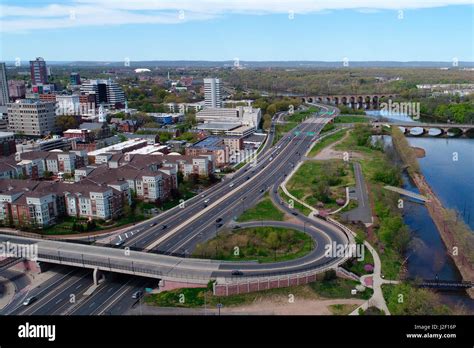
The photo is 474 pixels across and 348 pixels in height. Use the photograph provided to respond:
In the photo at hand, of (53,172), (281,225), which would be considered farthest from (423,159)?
(53,172)

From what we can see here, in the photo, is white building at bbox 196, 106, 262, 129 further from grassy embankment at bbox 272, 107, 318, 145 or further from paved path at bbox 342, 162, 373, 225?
paved path at bbox 342, 162, 373, 225

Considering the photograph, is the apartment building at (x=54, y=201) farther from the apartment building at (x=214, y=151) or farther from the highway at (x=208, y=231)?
the apartment building at (x=214, y=151)

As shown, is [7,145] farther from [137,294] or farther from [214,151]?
[137,294]

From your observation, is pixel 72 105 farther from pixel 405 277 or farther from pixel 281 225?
pixel 405 277

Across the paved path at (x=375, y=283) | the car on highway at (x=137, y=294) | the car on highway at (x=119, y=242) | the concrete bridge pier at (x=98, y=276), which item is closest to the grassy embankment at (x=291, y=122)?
the car on highway at (x=119, y=242)
